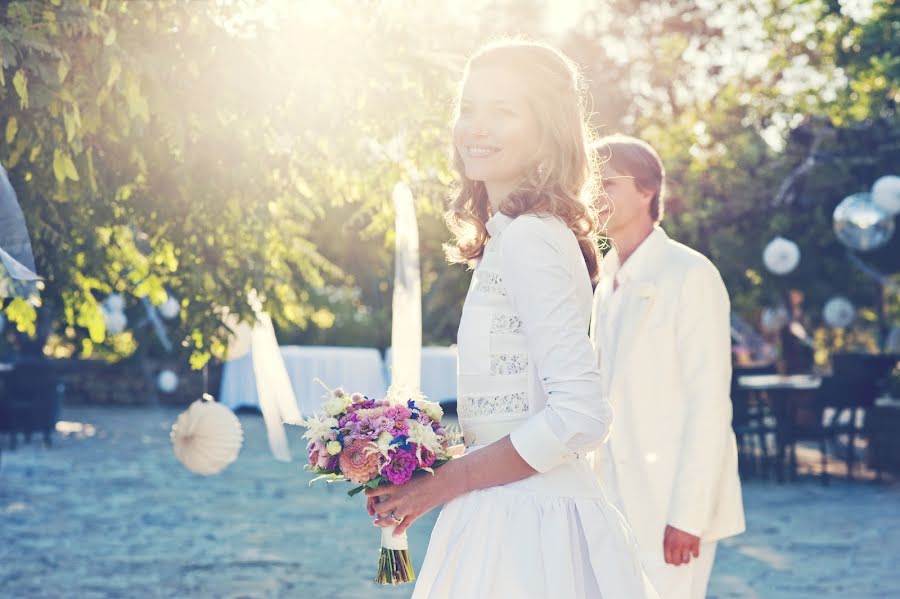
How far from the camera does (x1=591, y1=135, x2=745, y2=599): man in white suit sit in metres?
3.78

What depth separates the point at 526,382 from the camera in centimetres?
237

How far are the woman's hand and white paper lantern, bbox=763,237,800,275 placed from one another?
14.4 metres

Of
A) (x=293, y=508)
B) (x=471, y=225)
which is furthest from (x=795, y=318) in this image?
(x=471, y=225)

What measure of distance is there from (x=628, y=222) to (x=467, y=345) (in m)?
1.82

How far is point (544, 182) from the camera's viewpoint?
240cm

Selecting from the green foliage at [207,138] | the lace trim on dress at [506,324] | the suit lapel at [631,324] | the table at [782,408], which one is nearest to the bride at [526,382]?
the lace trim on dress at [506,324]

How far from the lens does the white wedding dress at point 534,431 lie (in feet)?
7.38

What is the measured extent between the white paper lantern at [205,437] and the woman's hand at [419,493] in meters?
3.81

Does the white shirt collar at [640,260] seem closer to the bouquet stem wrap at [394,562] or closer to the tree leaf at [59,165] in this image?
the bouquet stem wrap at [394,562]

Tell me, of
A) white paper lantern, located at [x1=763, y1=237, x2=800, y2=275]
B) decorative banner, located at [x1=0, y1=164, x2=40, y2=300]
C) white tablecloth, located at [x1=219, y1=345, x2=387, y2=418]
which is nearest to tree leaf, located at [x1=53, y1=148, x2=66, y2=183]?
decorative banner, located at [x1=0, y1=164, x2=40, y2=300]

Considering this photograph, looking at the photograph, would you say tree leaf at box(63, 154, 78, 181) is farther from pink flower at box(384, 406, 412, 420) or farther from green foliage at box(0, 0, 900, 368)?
pink flower at box(384, 406, 412, 420)

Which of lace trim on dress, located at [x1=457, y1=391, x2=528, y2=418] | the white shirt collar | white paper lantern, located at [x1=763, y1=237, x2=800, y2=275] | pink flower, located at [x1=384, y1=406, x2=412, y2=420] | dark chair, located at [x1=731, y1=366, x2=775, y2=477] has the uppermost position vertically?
white paper lantern, located at [x1=763, y1=237, x2=800, y2=275]

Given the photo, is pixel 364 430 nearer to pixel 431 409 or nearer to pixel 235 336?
pixel 431 409

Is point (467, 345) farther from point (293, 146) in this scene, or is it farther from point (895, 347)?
point (895, 347)
